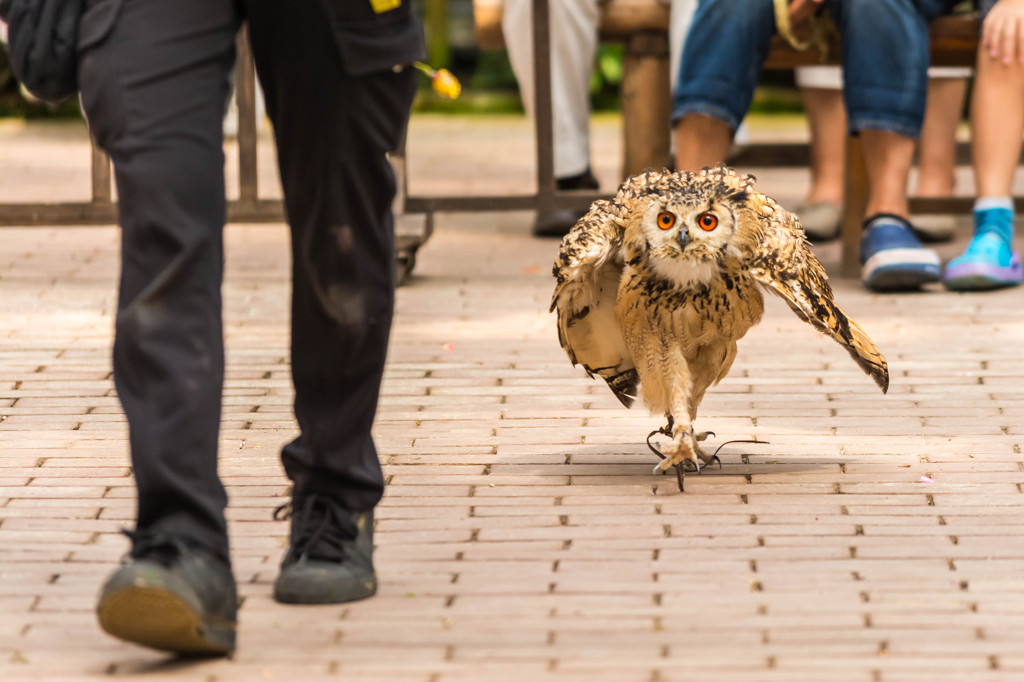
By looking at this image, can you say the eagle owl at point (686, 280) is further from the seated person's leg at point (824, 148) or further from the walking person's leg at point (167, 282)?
the seated person's leg at point (824, 148)

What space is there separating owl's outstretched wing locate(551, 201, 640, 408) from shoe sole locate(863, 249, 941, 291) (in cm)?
228

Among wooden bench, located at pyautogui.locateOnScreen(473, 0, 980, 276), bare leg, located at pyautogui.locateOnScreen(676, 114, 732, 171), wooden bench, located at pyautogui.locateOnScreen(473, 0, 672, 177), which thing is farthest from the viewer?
wooden bench, located at pyautogui.locateOnScreen(473, 0, 672, 177)

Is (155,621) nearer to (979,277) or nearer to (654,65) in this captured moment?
(979,277)

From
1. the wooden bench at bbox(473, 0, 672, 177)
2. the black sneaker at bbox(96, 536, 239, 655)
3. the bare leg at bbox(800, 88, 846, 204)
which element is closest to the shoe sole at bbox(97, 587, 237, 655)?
the black sneaker at bbox(96, 536, 239, 655)

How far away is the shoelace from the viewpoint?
10.0 feet

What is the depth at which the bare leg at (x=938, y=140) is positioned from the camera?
7.62 meters

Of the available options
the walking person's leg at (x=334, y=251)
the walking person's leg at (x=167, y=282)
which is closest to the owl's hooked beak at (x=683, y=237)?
the walking person's leg at (x=334, y=251)

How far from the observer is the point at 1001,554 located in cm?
341

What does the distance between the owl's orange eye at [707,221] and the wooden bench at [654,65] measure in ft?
10.0

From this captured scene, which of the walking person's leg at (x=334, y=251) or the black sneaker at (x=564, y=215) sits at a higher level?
the walking person's leg at (x=334, y=251)

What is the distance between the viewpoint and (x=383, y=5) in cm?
283

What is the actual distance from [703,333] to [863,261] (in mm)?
2703

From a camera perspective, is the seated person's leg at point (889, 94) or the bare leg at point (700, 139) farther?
the bare leg at point (700, 139)

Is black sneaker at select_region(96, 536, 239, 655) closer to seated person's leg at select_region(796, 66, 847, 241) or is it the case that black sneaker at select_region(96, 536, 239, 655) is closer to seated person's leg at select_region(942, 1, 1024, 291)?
seated person's leg at select_region(942, 1, 1024, 291)
